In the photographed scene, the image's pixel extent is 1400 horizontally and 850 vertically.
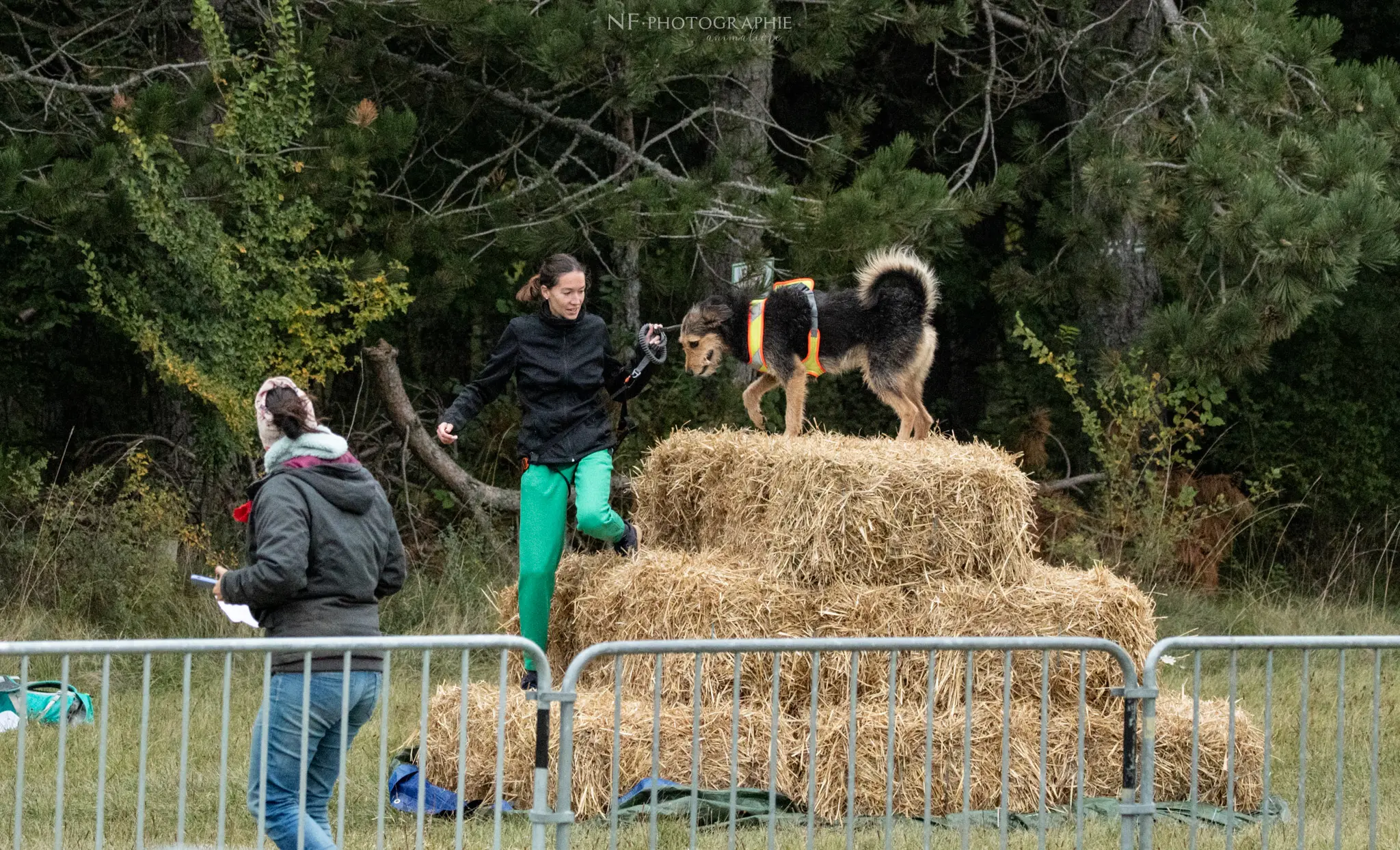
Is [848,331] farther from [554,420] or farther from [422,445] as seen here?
[422,445]

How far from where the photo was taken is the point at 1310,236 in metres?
8.60

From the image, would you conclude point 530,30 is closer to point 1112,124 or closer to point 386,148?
point 386,148

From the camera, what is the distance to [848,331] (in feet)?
25.5

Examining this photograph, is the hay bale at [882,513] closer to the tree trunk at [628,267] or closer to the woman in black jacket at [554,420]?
the woman in black jacket at [554,420]

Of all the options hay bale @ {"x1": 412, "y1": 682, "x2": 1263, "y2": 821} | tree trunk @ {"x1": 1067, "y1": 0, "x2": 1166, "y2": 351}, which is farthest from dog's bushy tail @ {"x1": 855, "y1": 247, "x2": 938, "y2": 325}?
tree trunk @ {"x1": 1067, "y1": 0, "x2": 1166, "y2": 351}

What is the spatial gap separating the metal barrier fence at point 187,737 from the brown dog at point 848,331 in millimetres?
1845

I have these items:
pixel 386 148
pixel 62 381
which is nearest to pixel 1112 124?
pixel 386 148

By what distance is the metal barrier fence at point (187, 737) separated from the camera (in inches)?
167

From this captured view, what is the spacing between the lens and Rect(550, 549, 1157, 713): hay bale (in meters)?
6.82

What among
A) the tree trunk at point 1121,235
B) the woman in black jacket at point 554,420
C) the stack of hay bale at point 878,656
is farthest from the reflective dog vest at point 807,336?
the tree trunk at point 1121,235

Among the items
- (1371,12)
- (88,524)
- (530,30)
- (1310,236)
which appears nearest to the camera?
(1310,236)

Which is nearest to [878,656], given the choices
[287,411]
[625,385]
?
[625,385]

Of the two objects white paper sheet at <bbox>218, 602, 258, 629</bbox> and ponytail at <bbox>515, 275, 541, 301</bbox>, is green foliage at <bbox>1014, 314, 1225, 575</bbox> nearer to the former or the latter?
ponytail at <bbox>515, 275, 541, 301</bbox>

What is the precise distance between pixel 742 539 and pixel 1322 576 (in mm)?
10428
